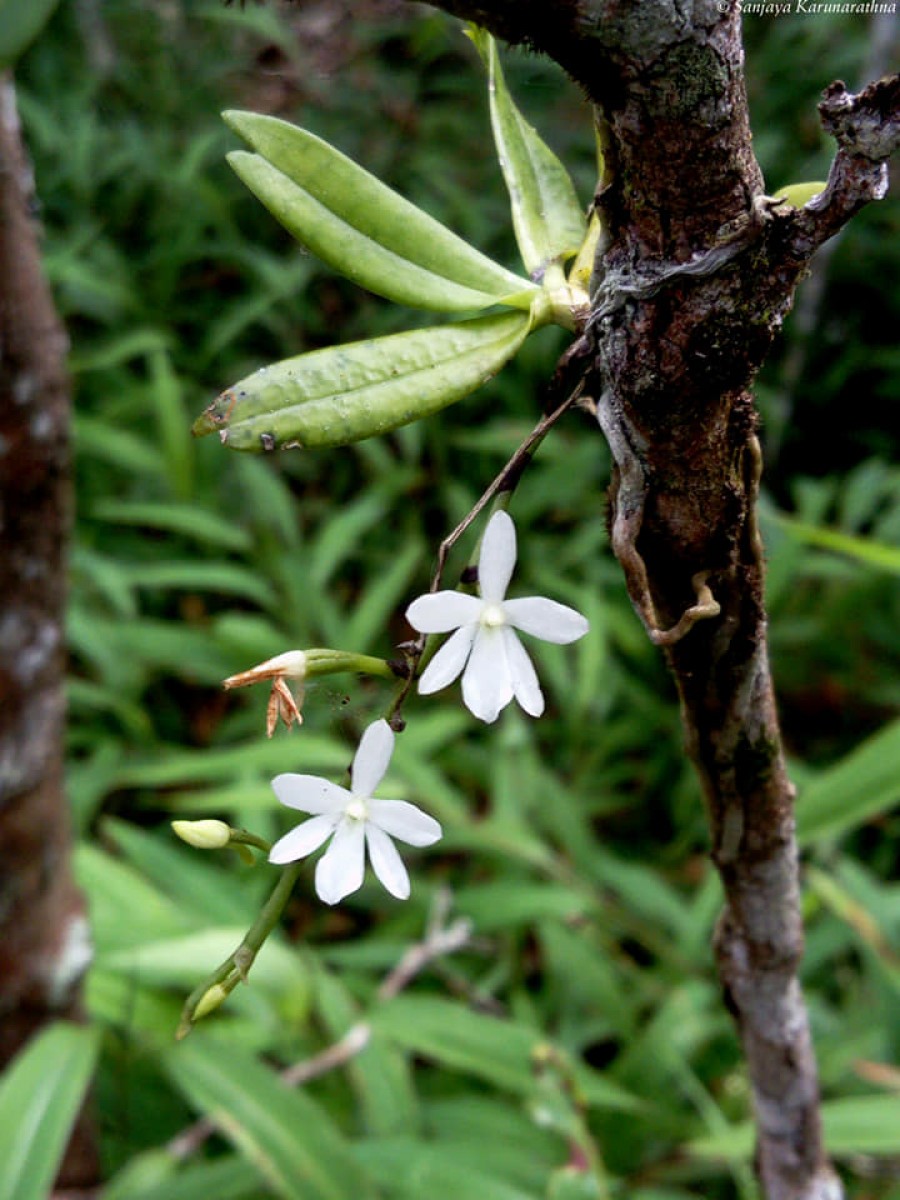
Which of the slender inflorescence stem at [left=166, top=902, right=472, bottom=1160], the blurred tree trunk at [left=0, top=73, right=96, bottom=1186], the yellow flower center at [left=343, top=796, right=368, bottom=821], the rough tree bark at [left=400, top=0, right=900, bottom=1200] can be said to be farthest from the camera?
the slender inflorescence stem at [left=166, top=902, right=472, bottom=1160]

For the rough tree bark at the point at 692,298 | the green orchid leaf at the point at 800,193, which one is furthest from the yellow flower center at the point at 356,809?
the green orchid leaf at the point at 800,193

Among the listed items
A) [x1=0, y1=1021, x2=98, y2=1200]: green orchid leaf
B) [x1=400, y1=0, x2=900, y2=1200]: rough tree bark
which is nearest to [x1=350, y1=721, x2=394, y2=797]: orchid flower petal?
[x1=400, y1=0, x2=900, y2=1200]: rough tree bark

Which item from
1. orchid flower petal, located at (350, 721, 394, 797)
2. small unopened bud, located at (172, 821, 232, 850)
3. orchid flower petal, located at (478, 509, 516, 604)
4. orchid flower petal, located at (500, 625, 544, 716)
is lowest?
small unopened bud, located at (172, 821, 232, 850)

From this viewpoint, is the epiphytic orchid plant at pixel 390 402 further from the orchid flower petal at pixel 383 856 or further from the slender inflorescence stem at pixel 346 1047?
the slender inflorescence stem at pixel 346 1047

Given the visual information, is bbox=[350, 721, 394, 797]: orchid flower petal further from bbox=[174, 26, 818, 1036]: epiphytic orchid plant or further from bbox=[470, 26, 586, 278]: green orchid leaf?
bbox=[470, 26, 586, 278]: green orchid leaf

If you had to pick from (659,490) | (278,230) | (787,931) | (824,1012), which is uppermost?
(278,230)

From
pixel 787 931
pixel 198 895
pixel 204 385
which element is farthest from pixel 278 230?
pixel 787 931

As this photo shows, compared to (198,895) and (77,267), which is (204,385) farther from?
(198,895)
